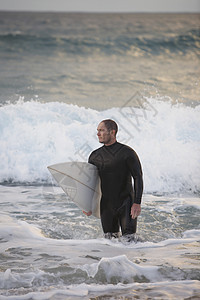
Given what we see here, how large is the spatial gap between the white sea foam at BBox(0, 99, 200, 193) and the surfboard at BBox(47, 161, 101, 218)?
95.6 inches

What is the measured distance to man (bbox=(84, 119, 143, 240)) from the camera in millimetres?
2664

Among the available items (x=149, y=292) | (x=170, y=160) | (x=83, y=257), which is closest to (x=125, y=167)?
(x=83, y=257)

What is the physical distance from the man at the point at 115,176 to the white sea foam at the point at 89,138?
98.6 inches

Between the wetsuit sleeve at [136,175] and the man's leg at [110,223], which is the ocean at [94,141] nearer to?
the man's leg at [110,223]

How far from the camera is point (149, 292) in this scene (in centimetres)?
216

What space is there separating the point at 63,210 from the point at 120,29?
566 centimetres

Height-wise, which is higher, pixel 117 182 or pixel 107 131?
pixel 107 131

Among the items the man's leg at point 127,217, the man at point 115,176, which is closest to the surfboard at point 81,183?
the man at point 115,176

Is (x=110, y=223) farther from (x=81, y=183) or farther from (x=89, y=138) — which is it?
(x=89, y=138)

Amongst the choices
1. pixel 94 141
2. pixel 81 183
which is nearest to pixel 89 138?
pixel 94 141

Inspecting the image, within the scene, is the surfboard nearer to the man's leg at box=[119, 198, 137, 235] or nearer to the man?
the man

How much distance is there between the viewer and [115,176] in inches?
106

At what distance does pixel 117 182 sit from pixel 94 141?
151 inches

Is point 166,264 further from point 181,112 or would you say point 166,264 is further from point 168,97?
point 168,97
